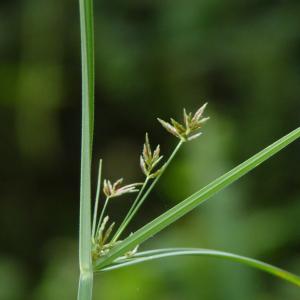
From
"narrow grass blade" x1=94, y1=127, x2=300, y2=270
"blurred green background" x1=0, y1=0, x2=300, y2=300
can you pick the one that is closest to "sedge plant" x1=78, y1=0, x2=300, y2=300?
"narrow grass blade" x1=94, y1=127, x2=300, y2=270

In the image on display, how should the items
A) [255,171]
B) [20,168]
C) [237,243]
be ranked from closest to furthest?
[237,243] → [255,171] → [20,168]

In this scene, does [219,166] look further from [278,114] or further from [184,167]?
[278,114]

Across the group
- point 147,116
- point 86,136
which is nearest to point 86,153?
point 86,136

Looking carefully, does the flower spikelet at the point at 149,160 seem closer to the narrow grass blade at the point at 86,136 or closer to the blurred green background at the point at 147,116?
the narrow grass blade at the point at 86,136

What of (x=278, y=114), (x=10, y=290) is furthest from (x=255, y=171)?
(x=10, y=290)

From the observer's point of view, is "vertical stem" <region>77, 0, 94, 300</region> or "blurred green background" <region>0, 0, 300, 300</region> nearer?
"vertical stem" <region>77, 0, 94, 300</region>

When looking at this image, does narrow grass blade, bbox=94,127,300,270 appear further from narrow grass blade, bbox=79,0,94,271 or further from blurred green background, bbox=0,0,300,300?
blurred green background, bbox=0,0,300,300
